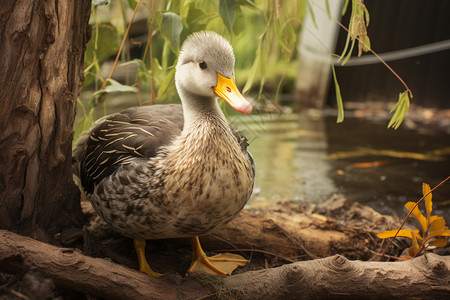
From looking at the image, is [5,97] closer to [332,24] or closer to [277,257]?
[277,257]

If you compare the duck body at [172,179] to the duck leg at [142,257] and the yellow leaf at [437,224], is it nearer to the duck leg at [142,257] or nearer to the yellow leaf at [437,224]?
the duck leg at [142,257]

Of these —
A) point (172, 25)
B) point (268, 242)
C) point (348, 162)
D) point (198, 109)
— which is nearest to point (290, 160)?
point (348, 162)

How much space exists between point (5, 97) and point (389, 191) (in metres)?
3.06

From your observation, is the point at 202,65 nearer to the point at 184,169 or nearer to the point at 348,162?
the point at 184,169

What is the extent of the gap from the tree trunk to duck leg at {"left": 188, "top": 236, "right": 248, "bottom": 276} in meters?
0.77

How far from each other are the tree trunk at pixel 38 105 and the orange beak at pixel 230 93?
76 centimetres

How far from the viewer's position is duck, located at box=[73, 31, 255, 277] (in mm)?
2090

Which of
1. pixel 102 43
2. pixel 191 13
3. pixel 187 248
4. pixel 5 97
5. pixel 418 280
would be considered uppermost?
pixel 191 13

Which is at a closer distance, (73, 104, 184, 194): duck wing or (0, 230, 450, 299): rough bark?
(0, 230, 450, 299): rough bark

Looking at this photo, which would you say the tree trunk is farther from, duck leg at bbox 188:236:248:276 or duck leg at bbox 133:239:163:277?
duck leg at bbox 188:236:248:276

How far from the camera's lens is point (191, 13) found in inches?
113

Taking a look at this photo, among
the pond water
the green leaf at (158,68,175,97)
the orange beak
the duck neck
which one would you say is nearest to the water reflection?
the pond water

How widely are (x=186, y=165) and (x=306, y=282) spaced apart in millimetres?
780

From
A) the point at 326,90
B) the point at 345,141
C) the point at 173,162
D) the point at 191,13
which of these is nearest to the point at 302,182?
the point at 345,141
